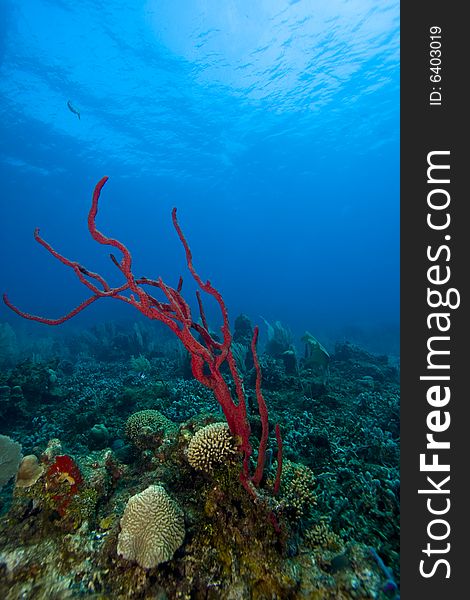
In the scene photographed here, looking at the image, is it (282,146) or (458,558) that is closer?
(458,558)

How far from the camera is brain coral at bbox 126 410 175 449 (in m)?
4.14

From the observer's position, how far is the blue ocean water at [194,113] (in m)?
22.9

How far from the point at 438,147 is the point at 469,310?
58.1 inches

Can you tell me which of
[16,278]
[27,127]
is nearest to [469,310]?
[27,127]

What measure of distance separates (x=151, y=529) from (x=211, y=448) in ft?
2.81

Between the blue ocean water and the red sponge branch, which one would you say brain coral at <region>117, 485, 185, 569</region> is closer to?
the red sponge branch

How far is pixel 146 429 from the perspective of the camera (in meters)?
Result: 4.20

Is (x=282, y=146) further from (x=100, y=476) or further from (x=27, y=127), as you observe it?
(x=100, y=476)

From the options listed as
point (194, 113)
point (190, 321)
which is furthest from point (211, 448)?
point (194, 113)

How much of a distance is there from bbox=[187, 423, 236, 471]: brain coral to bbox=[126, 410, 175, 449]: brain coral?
3.39 ft

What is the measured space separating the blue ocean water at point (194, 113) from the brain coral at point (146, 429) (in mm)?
20153

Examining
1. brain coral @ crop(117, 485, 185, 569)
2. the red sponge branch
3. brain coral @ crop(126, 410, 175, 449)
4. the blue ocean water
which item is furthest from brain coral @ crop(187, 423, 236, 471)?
the blue ocean water

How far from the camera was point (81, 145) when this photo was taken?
3669cm

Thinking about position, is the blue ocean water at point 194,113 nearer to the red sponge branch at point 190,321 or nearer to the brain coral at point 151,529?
the red sponge branch at point 190,321
